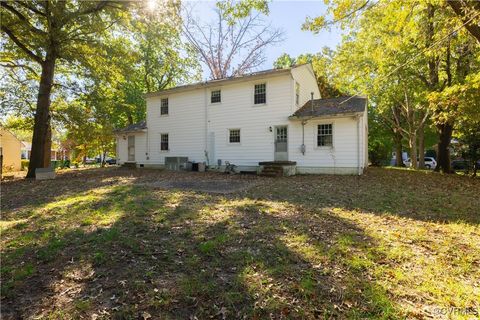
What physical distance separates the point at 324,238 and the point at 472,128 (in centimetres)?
→ 1631

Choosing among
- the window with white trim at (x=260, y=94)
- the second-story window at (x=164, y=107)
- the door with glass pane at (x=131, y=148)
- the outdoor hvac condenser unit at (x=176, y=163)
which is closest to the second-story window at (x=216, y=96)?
the window with white trim at (x=260, y=94)

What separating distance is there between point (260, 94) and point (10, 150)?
26.1 metres

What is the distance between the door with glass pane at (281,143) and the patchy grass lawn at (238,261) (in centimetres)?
823

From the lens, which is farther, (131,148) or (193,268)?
(131,148)

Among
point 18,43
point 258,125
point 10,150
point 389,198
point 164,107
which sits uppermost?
point 18,43

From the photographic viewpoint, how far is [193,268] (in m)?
3.91

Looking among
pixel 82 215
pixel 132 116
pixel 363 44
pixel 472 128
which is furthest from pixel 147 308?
pixel 132 116

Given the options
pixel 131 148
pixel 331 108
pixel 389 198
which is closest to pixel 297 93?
pixel 331 108

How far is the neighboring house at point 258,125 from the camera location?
14422mm

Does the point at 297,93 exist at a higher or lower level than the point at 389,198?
higher

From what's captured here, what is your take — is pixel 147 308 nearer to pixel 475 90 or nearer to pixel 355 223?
pixel 355 223

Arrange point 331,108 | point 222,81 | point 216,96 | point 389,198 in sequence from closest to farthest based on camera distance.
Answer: point 389,198
point 331,108
point 222,81
point 216,96

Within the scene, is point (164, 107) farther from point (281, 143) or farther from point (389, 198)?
point (389, 198)

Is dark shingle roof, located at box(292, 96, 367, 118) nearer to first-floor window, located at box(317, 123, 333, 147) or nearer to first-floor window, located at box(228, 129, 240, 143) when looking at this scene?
first-floor window, located at box(317, 123, 333, 147)
